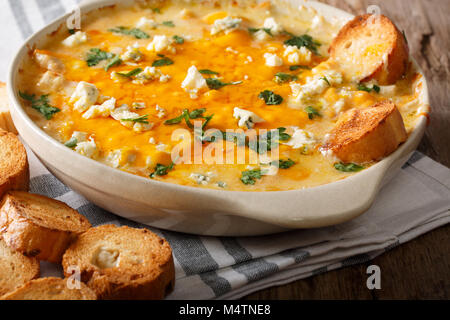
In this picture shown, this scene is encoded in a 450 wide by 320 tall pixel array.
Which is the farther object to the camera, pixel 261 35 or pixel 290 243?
pixel 261 35

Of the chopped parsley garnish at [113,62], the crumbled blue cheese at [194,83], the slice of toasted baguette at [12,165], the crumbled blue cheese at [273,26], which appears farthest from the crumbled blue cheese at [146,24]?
the slice of toasted baguette at [12,165]

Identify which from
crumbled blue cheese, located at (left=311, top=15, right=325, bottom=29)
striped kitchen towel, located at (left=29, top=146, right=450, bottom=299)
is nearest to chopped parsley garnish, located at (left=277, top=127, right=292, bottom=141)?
A: striped kitchen towel, located at (left=29, top=146, right=450, bottom=299)

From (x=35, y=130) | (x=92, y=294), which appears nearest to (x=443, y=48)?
(x=35, y=130)

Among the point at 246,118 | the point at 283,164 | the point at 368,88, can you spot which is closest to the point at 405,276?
the point at 283,164

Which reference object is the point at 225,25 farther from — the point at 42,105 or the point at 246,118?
the point at 42,105

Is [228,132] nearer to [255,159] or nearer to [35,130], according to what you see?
[255,159]

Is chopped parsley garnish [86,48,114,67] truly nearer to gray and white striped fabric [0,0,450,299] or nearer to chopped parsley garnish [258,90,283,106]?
gray and white striped fabric [0,0,450,299]
